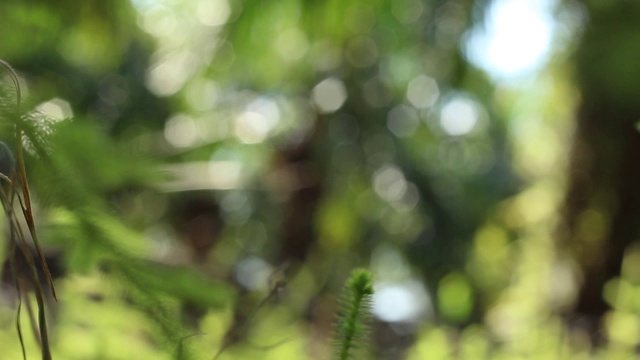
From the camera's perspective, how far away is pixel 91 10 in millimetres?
913

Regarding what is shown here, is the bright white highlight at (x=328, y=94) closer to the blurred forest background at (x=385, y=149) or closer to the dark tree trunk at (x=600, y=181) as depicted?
the blurred forest background at (x=385, y=149)

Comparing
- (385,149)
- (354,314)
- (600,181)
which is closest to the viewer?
(354,314)

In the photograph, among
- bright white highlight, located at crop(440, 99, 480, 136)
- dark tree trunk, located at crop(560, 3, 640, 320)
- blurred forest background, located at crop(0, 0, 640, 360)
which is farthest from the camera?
dark tree trunk, located at crop(560, 3, 640, 320)

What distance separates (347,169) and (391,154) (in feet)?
0.30

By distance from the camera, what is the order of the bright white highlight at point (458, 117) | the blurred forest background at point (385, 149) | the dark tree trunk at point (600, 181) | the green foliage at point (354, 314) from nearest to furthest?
the green foliage at point (354, 314)
the blurred forest background at point (385, 149)
the bright white highlight at point (458, 117)
the dark tree trunk at point (600, 181)

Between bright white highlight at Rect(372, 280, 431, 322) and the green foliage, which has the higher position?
bright white highlight at Rect(372, 280, 431, 322)

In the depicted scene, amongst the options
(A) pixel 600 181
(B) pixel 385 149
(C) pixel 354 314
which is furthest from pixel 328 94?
(C) pixel 354 314

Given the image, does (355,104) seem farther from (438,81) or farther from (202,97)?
(202,97)

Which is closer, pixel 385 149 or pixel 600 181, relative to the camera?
pixel 385 149

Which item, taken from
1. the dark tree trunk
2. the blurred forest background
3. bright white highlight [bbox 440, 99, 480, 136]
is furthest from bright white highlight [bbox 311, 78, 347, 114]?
the dark tree trunk

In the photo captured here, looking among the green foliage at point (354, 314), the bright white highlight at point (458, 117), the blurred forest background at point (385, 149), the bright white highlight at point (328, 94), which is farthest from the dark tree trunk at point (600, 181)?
the green foliage at point (354, 314)

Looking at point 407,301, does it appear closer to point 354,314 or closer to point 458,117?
point 458,117

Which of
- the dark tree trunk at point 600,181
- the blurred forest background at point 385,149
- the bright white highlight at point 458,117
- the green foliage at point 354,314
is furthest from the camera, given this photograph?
the dark tree trunk at point 600,181

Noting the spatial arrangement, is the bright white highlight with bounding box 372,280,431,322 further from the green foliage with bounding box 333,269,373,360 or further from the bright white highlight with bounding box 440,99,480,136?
the green foliage with bounding box 333,269,373,360
